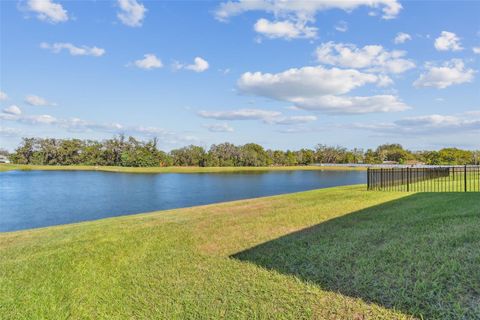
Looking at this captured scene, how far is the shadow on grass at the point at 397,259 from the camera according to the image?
2.79m

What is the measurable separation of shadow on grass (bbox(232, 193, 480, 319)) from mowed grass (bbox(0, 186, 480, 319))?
1cm

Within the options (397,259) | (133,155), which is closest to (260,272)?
(397,259)

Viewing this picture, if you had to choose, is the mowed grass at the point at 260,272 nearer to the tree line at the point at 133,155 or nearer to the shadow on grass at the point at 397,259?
the shadow on grass at the point at 397,259

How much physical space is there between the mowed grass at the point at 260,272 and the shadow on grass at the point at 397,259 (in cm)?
1

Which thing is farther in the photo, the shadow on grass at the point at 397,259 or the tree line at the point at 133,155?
the tree line at the point at 133,155

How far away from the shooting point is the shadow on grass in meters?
2.79

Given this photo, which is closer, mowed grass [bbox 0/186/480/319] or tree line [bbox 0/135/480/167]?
mowed grass [bbox 0/186/480/319]

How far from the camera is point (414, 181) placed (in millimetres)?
15633

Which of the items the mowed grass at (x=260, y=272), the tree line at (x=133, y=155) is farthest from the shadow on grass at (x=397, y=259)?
the tree line at (x=133, y=155)

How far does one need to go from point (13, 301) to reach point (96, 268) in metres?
1.00

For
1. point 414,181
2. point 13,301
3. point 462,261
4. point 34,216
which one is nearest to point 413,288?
point 462,261

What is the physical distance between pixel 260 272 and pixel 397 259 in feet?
5.39

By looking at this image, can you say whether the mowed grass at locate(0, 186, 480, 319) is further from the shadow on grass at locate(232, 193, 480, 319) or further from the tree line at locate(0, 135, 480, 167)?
the tree line at locate(0, 135, 480, 167)

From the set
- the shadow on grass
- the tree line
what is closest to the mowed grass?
A: the shadow on grass
